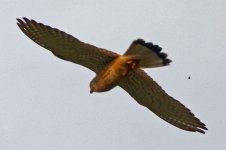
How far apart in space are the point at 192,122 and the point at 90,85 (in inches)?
116

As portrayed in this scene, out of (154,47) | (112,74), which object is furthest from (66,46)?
(154,47)

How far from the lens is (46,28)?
14352mm

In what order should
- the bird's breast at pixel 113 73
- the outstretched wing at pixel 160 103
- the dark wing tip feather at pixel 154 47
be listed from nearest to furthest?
the dark wing tip feather at pixel 154 47
the bird's breast at pixel 113 73
the outstretched wing at pixel 160 103

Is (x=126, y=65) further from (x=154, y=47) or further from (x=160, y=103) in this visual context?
(x=160, y=103)

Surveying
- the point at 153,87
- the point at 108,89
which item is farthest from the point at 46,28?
the point at 153,87

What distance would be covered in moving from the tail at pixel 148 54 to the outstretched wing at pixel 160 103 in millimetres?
1436

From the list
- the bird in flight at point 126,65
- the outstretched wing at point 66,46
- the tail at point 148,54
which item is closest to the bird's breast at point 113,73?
the bird in flight at point 126,65

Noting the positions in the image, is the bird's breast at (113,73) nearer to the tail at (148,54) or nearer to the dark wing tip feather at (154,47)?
the tail at (148,54)

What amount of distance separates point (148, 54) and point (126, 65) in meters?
0.82

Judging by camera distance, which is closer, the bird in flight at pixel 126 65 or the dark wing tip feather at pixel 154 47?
the dark wing tip feather at pixel 154 47

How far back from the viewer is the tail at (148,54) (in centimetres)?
1307

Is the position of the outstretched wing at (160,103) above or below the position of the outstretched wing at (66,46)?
below

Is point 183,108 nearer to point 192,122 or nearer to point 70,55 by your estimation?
point 192,122

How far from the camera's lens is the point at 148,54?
1325 centimetres
